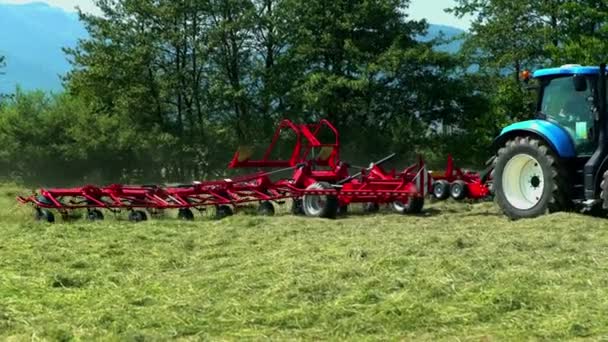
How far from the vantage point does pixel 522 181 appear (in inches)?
397

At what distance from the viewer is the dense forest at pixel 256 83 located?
78.0ft

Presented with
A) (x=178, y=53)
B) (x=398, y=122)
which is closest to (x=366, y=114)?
(x=398, y=122)

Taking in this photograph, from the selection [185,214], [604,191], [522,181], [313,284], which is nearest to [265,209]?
[185,214]

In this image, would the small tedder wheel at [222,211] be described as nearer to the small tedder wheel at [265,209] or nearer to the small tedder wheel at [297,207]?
the small tedder wheel at [265,209]

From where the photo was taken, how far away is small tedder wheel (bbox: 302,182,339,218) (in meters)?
11.5

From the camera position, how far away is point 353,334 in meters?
4.30

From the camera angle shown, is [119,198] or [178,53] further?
[178,53]

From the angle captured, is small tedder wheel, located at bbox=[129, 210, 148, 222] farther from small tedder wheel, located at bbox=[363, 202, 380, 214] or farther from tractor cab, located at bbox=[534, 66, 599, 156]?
tractor cab, located at bbox=[534, 66, 599, 156]

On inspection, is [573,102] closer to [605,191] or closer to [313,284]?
[605,191]

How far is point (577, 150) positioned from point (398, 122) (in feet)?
48.1

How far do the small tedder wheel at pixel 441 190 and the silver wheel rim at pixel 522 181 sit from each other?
102 inches

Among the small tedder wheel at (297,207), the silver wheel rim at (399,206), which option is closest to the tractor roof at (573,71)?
the silver wheel rim at (399,206)

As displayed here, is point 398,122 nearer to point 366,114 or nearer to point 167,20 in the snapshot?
point 366,114

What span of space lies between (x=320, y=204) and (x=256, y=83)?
1392 cm
